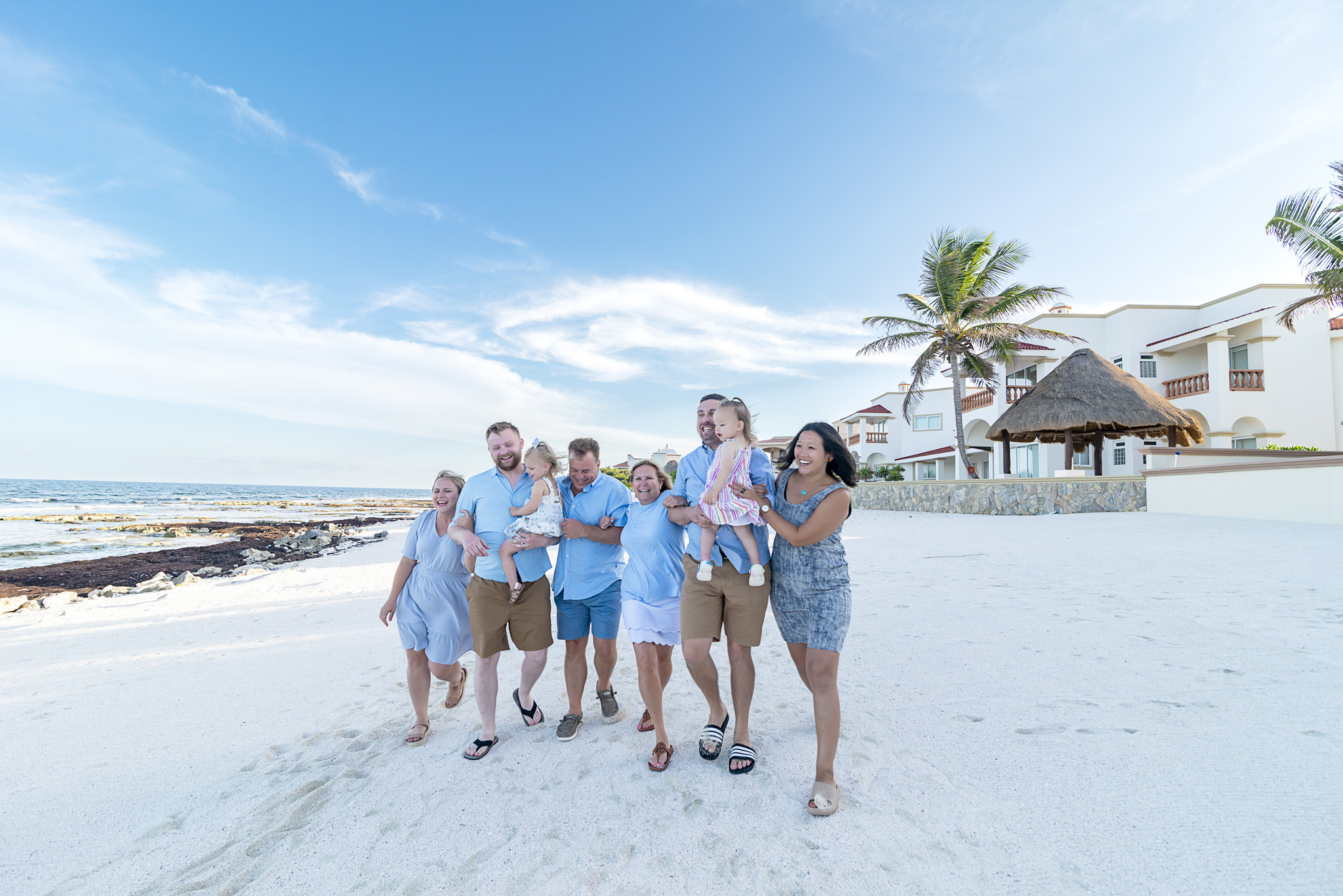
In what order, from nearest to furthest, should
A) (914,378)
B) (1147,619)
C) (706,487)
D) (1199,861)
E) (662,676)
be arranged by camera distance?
1. (1199,861)
2. (706,487)
3. (662,676)
4. (1147,619)
5. (914,378)

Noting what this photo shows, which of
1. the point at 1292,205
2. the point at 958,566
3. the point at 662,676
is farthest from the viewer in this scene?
the point at 1292,205

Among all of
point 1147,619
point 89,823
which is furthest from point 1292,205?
point 89,823

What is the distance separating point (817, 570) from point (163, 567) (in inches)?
617

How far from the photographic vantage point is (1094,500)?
1414 centimetres

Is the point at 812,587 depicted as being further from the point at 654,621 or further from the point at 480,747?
the point at 480,747

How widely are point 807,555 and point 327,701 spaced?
3.74 meters

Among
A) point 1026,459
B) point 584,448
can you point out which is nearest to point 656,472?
point 584,448

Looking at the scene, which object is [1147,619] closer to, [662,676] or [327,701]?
[662,676]

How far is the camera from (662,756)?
3.11 metres

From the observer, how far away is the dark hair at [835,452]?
2889 millimetres

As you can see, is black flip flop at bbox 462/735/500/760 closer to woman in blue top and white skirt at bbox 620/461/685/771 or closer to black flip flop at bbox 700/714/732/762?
woman in blue top and white skirt at bbox 620/461/685/771

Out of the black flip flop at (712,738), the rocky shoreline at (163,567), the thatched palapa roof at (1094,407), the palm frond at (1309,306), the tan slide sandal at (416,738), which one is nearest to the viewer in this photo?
the black flip flop at (712,738)

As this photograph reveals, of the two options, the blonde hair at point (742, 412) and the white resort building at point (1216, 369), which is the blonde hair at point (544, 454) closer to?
the blonde hair at point (742, 412)

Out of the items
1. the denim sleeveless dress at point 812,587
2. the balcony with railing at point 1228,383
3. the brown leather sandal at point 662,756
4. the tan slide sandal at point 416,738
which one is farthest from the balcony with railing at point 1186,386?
the tan slide sandal at point 416,738
